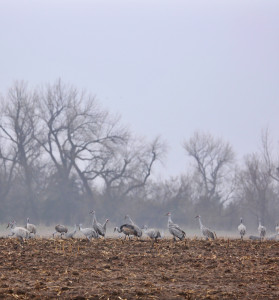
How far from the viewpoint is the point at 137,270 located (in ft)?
49.1

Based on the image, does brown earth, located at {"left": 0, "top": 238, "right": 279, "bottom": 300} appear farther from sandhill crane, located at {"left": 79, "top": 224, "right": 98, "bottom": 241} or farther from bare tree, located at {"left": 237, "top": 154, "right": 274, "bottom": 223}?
bare tree, located at {"left": 237, "top": 154, "right": 274, "bottom": 223}

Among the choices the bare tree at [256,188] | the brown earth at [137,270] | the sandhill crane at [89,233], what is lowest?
the brown earth at [137,270]

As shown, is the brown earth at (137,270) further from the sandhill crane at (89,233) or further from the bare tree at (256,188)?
the bare tree at (256,188)

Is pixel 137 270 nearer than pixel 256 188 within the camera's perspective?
Yes

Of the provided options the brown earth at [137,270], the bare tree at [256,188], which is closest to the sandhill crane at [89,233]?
the brown earth at [137,270]

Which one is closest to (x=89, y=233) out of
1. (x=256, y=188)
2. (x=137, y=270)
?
(x=137, y=270)

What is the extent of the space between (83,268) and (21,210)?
Result: 132 ft

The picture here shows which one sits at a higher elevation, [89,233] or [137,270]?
[89,233]

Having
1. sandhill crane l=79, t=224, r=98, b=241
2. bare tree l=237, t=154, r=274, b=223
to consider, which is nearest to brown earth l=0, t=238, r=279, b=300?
sandhill crane l=79, t=224, r=98, b=241

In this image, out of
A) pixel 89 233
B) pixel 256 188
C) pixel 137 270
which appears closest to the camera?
pixel 137 270

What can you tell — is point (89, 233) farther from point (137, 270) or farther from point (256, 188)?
point (256, 188)

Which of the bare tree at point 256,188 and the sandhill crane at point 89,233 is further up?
the bare tree at point 256,188

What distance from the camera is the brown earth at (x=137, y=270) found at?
39.5 ft

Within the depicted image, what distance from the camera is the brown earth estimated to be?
474 inches
